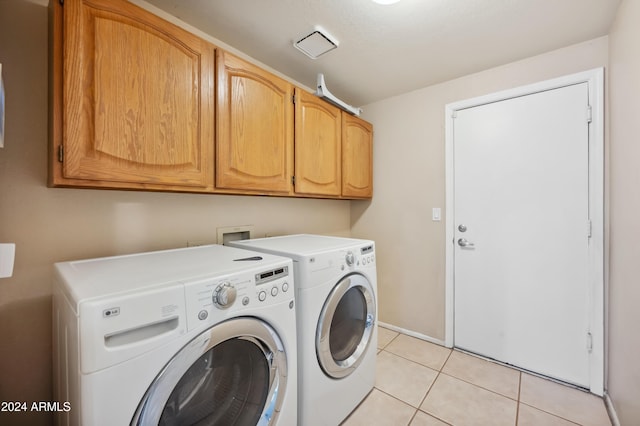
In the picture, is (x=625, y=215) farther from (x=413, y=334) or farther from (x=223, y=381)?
(x=223, y=381)

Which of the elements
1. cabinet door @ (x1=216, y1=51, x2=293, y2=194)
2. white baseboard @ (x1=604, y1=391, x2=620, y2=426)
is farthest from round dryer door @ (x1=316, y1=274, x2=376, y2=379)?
white baseboard @ (x1=604, y1=391, x2=620, y2=426)

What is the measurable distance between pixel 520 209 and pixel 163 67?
2293 millimetres

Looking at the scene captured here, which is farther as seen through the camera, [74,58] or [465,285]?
[465,285]

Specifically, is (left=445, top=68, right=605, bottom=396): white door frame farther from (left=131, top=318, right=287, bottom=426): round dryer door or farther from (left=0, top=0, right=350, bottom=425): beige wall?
(left=0, top=0, right=350, bottom=425): beige wall

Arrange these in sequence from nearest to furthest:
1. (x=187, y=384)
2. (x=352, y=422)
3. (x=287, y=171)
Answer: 1. (x=187, y=384)
2. (x=352, y=422)
3. (x=287, y=171)

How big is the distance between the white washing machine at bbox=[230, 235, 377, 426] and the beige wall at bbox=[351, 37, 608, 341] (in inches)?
35.4

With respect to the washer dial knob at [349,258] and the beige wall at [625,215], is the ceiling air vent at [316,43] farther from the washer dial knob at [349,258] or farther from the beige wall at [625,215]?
the beige wall at [625,215]

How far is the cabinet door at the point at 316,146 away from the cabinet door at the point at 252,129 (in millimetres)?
80

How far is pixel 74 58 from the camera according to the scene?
3.13 ft

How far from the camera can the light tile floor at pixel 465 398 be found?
146 centimetres

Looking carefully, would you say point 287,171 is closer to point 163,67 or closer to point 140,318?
point 163,67

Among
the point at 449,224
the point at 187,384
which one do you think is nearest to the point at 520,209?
the point at 449,224

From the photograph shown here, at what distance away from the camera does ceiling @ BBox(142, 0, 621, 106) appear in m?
1.37

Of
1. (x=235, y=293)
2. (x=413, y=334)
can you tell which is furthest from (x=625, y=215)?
(x=235, y=293)
